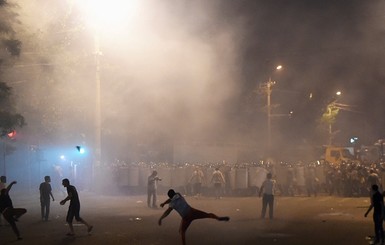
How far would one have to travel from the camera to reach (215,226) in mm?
13844

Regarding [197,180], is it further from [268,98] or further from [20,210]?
[20,210]

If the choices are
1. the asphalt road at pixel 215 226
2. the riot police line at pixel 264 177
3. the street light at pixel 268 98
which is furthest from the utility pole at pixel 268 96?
the asphalt road at pixel 215 226

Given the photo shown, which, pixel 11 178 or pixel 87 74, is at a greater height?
pixel 87 74

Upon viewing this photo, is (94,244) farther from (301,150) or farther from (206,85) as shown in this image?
(301,150)

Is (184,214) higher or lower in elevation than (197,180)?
lower

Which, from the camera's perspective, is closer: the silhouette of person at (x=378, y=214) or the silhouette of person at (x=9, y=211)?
the silhouette of person at (x=378, y=214)

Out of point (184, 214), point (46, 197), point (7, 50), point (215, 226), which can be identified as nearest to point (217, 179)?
point (215, 226)

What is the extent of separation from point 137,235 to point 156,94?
20.7 metres

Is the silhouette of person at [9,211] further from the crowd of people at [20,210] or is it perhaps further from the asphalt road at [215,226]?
the asphalt road at [215,226]

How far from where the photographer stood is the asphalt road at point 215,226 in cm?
1139

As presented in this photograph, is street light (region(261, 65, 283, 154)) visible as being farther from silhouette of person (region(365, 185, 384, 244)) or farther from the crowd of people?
silhouette of person (region(365, 185, 384, 244))

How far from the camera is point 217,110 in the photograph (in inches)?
1490

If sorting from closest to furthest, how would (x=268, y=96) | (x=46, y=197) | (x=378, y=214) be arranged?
1. (x=378, y=214)
2. (x=46, y=197)
3. (x=268, y=96)

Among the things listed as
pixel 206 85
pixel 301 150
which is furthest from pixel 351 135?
pixel 206 85
